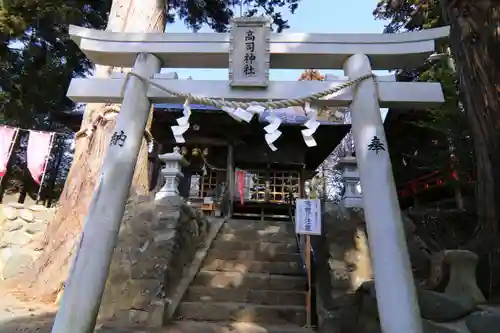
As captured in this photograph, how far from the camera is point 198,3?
10.1 m

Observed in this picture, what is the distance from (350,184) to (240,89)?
3181 millimetres

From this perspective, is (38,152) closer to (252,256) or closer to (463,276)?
(252,256)

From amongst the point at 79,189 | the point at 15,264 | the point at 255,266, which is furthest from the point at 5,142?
the point at 255,266

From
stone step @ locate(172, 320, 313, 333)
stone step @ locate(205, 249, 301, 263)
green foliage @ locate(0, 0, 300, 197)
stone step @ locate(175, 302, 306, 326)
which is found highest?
green foliage @ locate(0, 0, 300, 197)

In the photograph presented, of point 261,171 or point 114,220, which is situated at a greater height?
point 261,171

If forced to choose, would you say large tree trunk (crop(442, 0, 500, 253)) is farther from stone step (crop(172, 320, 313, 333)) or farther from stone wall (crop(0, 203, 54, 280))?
stone wall (crop(0, 203, 54, 280))

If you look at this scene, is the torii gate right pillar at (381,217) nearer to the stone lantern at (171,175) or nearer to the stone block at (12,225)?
the stone lantern at (171,175)

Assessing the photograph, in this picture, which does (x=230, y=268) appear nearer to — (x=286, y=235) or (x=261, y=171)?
(x=286, y=235)

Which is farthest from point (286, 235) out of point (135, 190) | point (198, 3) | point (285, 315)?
point (198, 3)

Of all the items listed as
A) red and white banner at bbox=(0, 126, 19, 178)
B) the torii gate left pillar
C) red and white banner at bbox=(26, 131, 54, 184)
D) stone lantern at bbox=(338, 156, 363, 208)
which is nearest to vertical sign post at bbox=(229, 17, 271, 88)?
the torii gate left pillar

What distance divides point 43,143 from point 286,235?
7.04 m

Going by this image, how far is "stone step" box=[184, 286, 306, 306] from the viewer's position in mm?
5355

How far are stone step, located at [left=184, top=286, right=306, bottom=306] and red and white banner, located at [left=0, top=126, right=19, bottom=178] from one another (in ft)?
23.9

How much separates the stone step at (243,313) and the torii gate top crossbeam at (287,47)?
3.23m
